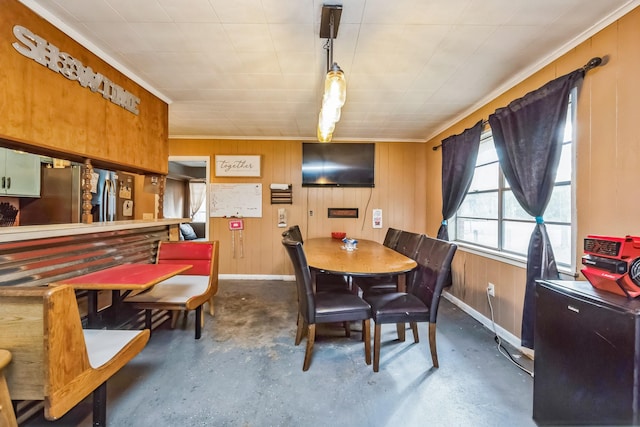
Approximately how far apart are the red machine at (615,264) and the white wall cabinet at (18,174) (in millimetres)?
4772

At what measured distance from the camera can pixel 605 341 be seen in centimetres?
107

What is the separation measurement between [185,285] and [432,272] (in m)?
2.30

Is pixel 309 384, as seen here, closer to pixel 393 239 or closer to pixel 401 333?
pixel 401 333

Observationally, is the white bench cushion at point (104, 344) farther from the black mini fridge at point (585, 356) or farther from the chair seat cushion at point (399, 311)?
the black mini fridge at point (585, 356)

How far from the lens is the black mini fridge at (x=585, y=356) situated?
1.00m

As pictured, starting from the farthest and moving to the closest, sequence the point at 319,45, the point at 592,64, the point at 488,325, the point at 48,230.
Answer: the point at 488,325 < the point at 319,45 < the point at 592,64 < the point at 48,230

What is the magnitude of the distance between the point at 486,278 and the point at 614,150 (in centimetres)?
157

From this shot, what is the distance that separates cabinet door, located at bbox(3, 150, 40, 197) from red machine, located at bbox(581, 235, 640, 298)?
192 inches

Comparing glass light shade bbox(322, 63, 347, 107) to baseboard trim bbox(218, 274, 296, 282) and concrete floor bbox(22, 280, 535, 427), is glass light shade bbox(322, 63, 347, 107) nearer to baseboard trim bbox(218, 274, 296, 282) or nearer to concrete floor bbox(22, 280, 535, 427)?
concrete floor bbox(22, 280, 535, 427)

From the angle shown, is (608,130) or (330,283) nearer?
(608,130)

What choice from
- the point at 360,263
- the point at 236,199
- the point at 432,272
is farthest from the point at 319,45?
the point at 236,199

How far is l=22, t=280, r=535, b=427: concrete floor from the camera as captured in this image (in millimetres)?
1461

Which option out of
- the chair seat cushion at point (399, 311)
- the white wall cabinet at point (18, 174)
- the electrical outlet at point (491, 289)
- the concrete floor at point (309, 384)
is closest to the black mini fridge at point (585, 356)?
the concrete floor at point (309, 384)

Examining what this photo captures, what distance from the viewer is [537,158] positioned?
1951 mm
